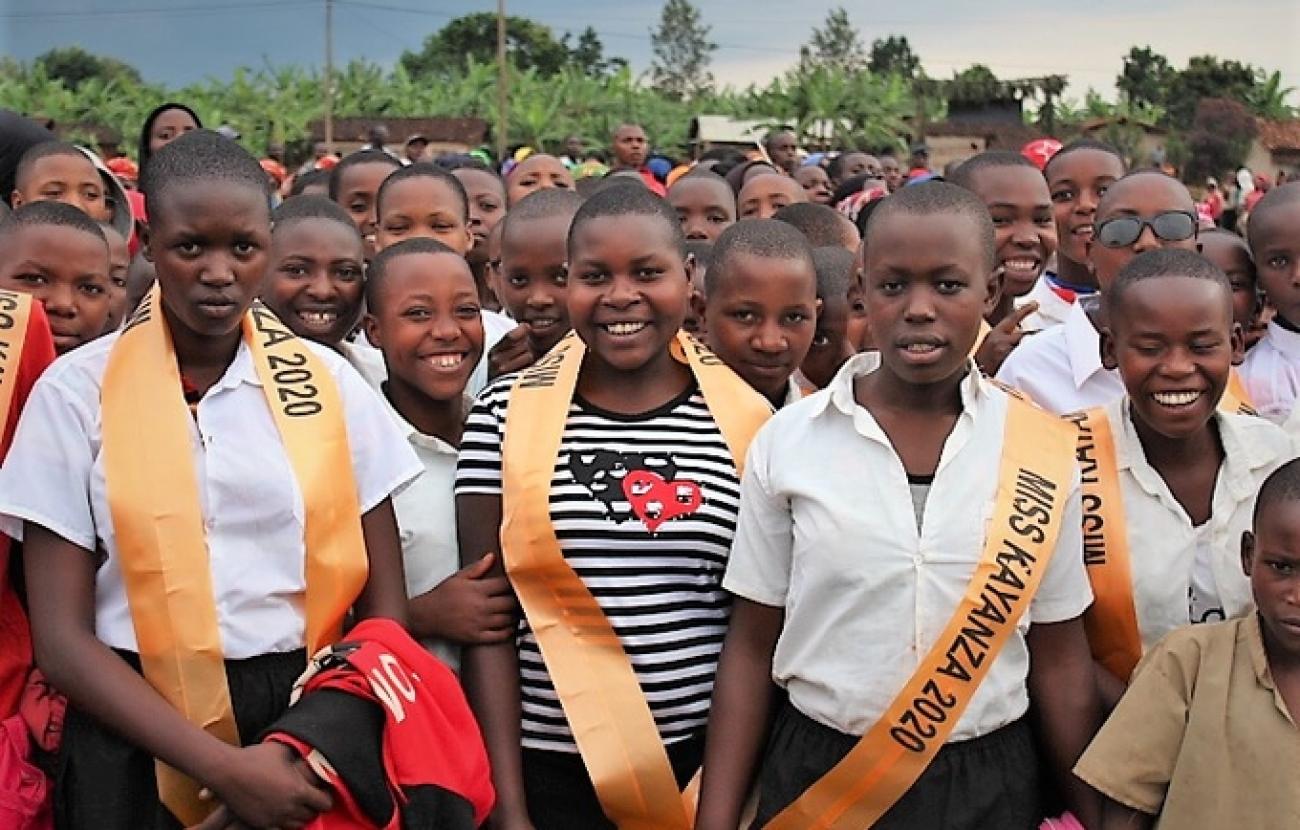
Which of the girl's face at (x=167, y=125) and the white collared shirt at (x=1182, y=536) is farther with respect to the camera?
the girl's face at (x=167, y=125)

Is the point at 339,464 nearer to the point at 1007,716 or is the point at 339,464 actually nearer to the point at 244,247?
the point at 244,247

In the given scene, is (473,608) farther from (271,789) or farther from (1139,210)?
(1139,210)

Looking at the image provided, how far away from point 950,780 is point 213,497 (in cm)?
140

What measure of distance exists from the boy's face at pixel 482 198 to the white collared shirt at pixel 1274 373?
3.26m

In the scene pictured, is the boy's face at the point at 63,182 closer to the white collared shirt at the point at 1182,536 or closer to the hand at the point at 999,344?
the hand at the point at 999,344

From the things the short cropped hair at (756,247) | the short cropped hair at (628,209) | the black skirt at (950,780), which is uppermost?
the short cropped hair at (628,209)

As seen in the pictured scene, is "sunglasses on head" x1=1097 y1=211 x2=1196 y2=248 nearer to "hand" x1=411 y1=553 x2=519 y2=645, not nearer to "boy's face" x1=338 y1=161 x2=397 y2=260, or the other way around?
"hand" x1=411 y1=553 x2=519 y2=645

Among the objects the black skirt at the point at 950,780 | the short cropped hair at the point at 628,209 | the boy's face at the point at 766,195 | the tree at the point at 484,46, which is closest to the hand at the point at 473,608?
the black skirt at the point at 950,780

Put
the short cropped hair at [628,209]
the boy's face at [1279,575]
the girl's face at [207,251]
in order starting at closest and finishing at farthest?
the boy's face at [1279,575] → the girl's face at [207,251] → the short cropped hair at [628,209]

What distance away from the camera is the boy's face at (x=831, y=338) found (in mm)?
3859

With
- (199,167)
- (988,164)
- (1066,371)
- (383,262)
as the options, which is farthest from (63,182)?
(1066,371)

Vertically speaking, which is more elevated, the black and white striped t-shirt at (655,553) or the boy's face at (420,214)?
the boy's face at (420,214)

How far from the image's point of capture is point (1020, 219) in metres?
4.64

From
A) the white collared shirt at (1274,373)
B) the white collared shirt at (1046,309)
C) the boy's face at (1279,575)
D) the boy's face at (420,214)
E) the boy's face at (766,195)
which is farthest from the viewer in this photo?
the boy's face at (766,195)
